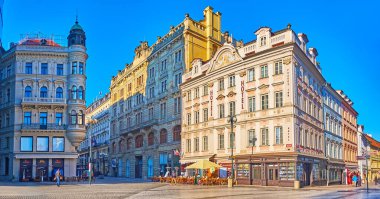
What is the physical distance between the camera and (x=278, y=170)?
4191 cm

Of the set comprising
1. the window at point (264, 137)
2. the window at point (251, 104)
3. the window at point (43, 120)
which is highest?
the window at point (251, 104)

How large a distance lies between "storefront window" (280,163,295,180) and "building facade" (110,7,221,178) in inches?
753

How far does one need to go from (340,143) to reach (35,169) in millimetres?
39525

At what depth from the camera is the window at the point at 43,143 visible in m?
60.6

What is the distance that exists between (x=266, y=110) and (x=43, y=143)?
31635mm

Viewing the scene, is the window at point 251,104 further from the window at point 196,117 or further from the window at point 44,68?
the window at point 44,68

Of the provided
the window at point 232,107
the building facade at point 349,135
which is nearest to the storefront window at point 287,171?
the window at point 232,107

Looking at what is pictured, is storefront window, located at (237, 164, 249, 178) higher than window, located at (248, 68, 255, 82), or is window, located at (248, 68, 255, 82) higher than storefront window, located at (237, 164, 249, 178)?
window, located at (248, 68, 255, 82)

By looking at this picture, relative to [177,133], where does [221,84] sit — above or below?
above

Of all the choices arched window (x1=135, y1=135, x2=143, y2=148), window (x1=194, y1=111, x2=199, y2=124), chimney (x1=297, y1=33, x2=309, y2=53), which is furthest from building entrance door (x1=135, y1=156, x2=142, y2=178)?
chimney (x1=297, y1=33, x2=309, y2=53)

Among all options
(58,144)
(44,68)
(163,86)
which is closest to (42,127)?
(58,144)

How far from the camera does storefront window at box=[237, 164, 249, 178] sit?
4525 cm

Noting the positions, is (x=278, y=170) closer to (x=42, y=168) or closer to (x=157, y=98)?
(x=157, y=98)

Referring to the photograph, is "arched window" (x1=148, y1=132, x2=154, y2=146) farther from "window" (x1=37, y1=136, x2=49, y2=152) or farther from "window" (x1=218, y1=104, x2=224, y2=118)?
"window" (x1=218, y1=104, x2=224, y2=118)
